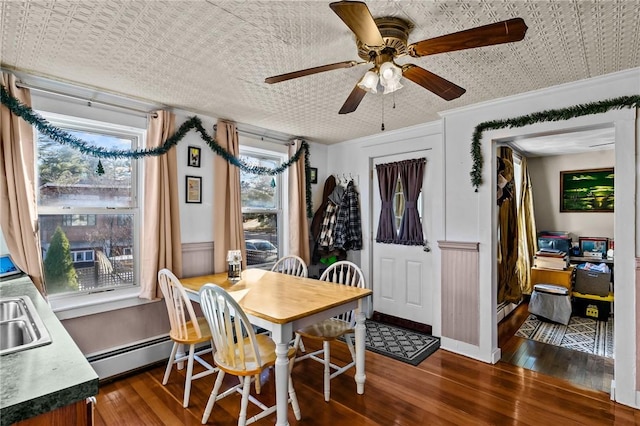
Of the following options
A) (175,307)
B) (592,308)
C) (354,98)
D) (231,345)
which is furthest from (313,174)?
(592,308)

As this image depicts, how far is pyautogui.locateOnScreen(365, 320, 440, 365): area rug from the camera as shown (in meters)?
2.96

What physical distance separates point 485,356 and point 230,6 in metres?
3.24

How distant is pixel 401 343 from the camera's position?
10.6 feet

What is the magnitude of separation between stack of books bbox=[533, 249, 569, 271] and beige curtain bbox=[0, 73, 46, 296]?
5.18 meters

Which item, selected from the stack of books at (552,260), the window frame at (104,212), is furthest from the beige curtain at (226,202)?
the stack of books at (552,260)

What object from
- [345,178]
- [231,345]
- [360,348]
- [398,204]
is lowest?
[360,348]

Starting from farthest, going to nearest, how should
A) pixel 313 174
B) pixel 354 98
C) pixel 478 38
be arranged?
pixel 313 174 < pixel 354 98 < pixel 478 38

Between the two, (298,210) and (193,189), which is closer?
(193,189)

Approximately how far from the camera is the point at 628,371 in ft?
7.14

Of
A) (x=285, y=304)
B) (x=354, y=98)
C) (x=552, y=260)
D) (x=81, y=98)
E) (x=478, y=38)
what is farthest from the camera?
(x=552, y=260)

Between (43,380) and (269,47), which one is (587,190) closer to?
(269,47)

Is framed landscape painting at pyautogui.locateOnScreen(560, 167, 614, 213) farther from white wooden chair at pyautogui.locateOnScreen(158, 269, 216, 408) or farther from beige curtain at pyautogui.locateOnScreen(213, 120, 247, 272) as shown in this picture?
white wooden chair at pyautogui.locateOnScreen(158, 269, 216, 408)

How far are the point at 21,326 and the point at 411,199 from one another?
3374 millimetres

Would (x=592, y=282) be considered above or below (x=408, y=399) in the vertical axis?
above
